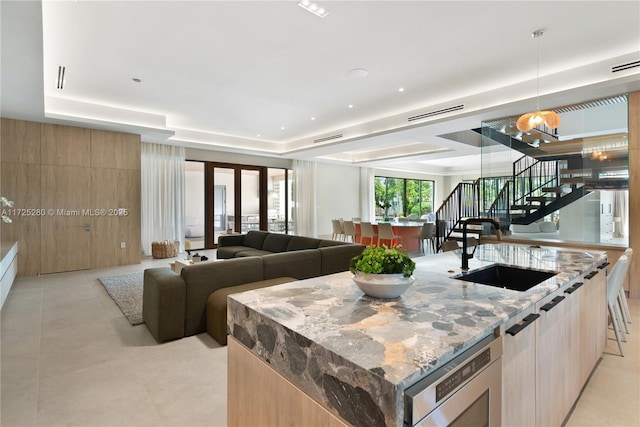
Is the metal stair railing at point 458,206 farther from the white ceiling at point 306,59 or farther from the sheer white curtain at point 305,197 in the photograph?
the white ceiling at point 306,59

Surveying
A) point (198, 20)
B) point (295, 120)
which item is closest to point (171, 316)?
point (198, 20)

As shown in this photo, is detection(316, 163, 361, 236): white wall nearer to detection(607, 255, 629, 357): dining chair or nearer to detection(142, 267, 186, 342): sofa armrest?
detection(142, 267, 186, 342): sofa armrest

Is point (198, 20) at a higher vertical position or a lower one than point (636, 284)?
higher

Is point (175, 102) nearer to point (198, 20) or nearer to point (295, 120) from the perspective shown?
point (295, 120)

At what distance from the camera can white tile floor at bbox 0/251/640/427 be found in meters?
1.95

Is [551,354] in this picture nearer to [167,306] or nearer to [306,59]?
[167,306]

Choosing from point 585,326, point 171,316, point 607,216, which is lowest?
point 171,316

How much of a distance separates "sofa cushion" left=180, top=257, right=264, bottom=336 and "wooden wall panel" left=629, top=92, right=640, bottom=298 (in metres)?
5.16

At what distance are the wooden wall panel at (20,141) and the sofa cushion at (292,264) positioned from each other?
5.11m

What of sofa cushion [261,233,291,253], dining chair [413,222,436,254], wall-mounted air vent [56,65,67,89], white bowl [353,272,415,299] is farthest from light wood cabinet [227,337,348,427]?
dining chair [413,222,436,254]

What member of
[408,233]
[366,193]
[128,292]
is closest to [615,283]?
[128,292]

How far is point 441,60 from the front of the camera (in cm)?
415

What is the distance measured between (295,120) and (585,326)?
610 centimetres

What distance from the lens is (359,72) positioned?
14.8 feet
